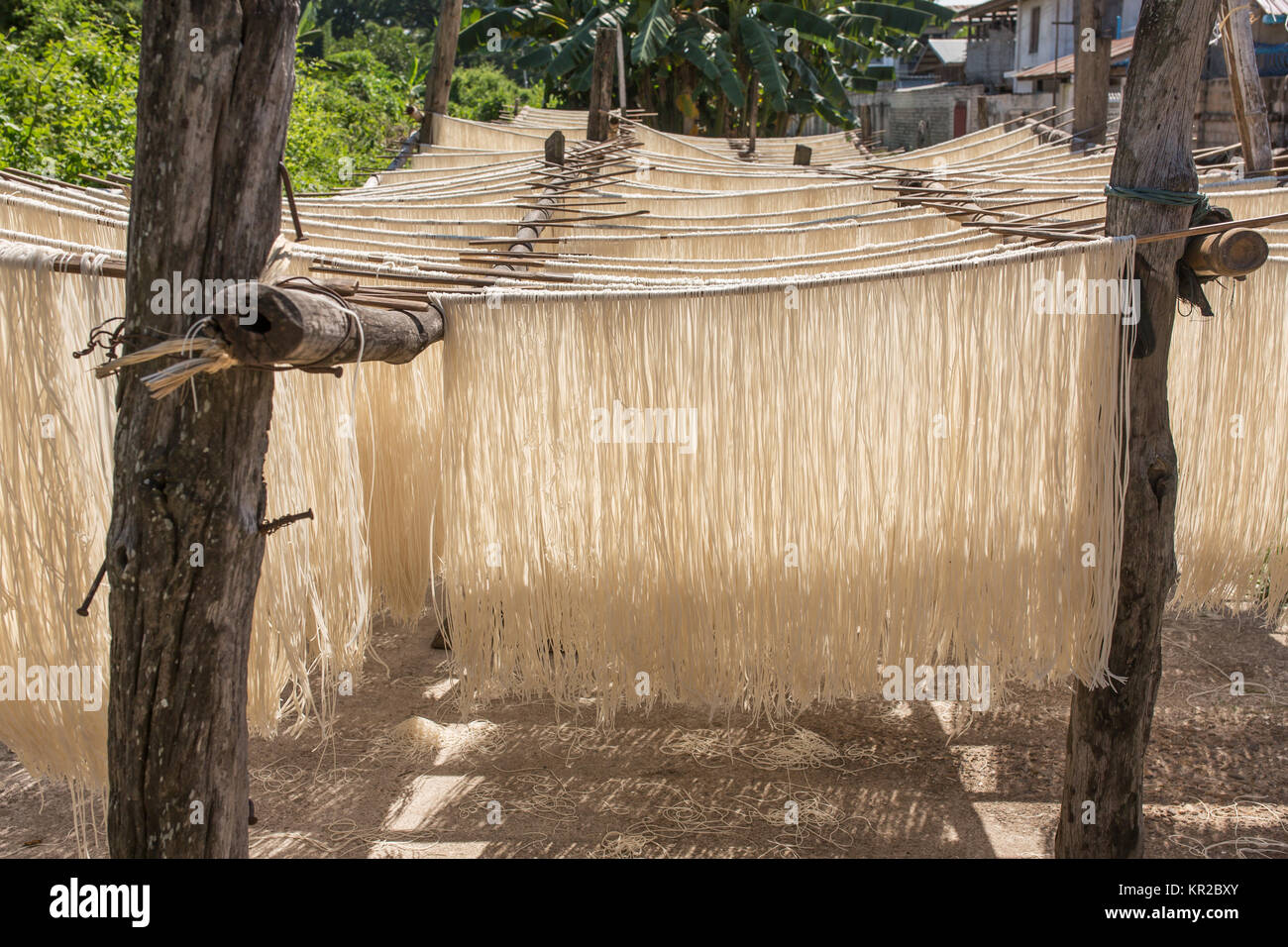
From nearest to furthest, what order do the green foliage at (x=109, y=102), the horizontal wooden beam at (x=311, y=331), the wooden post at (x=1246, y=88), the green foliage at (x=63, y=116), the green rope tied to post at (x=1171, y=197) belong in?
the horizontal wooden beam at (x=311, y=331), the green rope tied to post at (x=1171, y=197), the wooden post at (x=1246, y=88), the green foliage at (x=63, y=116), the green foliage at (x=109, y=102)

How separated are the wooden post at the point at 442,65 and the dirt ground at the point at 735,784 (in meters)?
5.05

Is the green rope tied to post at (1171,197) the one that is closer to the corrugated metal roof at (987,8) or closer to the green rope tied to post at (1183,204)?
the green rope tied to post at (1183,204)

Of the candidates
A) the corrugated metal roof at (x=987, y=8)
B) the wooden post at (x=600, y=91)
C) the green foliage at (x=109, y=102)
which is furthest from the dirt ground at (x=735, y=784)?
the corrugated metal roof at (x=987, y=8)

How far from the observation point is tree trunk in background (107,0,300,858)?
189 centimetres

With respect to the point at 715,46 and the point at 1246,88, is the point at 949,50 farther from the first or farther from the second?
the point at 1246,88

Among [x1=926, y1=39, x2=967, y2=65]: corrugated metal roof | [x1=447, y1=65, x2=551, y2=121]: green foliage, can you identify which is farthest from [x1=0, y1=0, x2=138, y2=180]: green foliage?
[x1=926, y1=39, x2=967, y2=65]: corrugated metal roof

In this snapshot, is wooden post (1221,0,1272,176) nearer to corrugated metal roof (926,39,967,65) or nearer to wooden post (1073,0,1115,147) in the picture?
wooden post (1073,0,1115,147)

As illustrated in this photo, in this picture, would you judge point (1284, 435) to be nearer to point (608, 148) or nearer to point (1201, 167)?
point (1201, 167)

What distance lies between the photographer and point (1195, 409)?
10.6 ft

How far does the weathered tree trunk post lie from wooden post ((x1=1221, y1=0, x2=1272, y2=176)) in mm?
1604

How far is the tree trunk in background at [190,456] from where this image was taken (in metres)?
1.89

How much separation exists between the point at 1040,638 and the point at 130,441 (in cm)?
215

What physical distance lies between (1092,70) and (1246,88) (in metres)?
2.57

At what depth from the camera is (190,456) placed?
1951 millimetres
